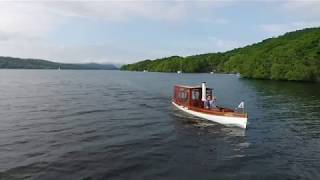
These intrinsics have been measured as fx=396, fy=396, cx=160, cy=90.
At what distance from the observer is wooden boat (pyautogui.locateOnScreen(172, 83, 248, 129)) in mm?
44562

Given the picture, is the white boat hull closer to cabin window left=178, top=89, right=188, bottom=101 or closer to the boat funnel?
the boat funnel

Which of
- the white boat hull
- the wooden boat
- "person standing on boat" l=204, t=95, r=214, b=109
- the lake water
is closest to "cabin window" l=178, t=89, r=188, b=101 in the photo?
the wooden boat

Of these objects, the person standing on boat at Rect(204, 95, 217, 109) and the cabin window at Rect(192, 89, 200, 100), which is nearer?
the person standing on boat at Rect(204, 95, 217, 109)

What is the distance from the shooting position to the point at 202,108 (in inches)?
1984

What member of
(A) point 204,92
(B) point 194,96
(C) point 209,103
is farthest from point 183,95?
(C) point 209,103

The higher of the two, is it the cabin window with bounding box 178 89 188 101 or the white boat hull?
the cabin window with bounding box 178 89 188 101

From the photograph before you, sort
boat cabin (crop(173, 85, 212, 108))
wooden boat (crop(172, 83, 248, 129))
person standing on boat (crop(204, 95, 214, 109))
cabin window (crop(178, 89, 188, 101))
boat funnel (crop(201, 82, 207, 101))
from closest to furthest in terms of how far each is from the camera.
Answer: wooden boat (crop(172, 83, 248, 129))
person standing on boat (crop(204, 95, 214, 109))
boat funnel (crop(201, 82, 207, 101))
boat cabin (crop(173, 85, 212, 108))
cabin window (crop(178, 89, 188, 101))

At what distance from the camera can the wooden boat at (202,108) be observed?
1754 inches

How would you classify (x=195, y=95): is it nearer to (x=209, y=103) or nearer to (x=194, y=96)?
(x=194, y=96)

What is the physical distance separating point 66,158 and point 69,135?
345 inches

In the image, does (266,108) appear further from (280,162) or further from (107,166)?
(107,166)

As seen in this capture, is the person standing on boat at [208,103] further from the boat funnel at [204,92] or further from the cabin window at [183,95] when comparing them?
the cabin window at [183,95]

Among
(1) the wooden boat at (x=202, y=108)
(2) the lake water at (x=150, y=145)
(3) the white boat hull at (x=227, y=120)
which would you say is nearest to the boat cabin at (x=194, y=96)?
(1) the wooden boat at (x=202, y=108)

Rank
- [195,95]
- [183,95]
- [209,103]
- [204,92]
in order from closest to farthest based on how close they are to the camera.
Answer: [209,103]
[204,92]
[195,95]
[183,95]
